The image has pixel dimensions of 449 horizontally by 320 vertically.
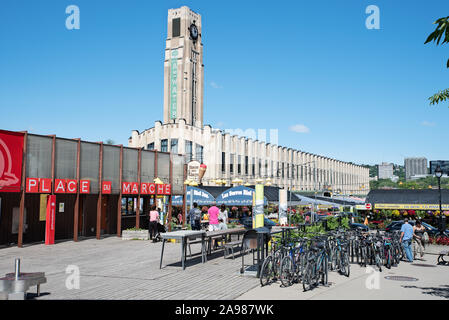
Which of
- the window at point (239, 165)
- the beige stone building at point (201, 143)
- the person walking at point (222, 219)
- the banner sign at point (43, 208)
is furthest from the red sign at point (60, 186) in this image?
the window at point (239, 165)

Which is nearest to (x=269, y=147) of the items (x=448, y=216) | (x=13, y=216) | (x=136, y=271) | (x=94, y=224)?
(x=448, y=216)

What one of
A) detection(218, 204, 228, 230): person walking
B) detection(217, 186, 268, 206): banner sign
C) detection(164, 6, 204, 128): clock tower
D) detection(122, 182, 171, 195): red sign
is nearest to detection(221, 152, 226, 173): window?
detection(164, 6, 204, 128): clock tower

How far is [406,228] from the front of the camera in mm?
15836

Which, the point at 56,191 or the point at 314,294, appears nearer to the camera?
the point at 314,294

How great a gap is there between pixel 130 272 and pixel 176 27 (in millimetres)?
94615

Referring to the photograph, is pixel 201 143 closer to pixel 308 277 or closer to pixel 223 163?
pixel 223 163

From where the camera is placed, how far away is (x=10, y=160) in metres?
18.7

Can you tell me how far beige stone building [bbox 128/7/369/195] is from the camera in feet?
213

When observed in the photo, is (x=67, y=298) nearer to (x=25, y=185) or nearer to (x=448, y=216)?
(x=25, y=185)

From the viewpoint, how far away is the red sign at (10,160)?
18422 millimetres

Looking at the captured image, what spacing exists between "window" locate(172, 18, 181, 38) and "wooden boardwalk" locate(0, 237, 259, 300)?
8648cm

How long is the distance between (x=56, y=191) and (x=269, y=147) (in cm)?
6011

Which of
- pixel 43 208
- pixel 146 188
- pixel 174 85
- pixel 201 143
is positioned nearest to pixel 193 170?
pixel 146 188
